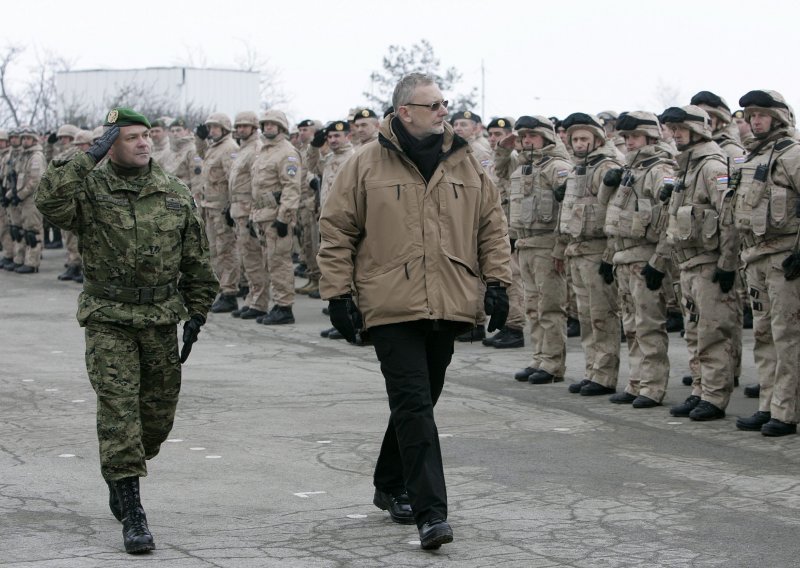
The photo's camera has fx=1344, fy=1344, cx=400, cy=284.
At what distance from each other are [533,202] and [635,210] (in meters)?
1.63

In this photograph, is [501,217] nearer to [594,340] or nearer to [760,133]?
[760,133]

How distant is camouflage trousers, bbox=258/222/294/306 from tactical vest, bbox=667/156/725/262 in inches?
280

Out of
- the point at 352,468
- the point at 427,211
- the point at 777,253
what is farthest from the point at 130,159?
the point at 777,253

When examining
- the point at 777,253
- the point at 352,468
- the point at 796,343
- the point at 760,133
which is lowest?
the point at 352,468

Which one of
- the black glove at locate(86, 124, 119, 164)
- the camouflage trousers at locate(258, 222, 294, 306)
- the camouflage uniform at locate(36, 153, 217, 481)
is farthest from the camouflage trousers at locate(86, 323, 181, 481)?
the camouflage trousers at locate(258, 222, 294, 306)

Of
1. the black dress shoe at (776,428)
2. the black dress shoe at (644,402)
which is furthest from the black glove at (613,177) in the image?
the black dress shoe at (776,428)

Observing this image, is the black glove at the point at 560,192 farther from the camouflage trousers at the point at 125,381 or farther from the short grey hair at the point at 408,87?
the camouflage trousers at the point at 125,381

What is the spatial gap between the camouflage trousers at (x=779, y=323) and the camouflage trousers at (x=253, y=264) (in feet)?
28.3

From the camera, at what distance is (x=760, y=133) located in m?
8.88

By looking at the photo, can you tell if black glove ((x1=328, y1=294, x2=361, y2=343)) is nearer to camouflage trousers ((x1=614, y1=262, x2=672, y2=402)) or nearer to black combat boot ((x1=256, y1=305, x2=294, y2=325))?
camouflage trousers ((x1=614, y1=262, x2=672, y2=402))

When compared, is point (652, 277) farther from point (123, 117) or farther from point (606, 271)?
point (123, 117)

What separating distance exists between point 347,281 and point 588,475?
2.22 meters

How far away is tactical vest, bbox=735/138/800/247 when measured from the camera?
8.59m

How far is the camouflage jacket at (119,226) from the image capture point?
616 cm
